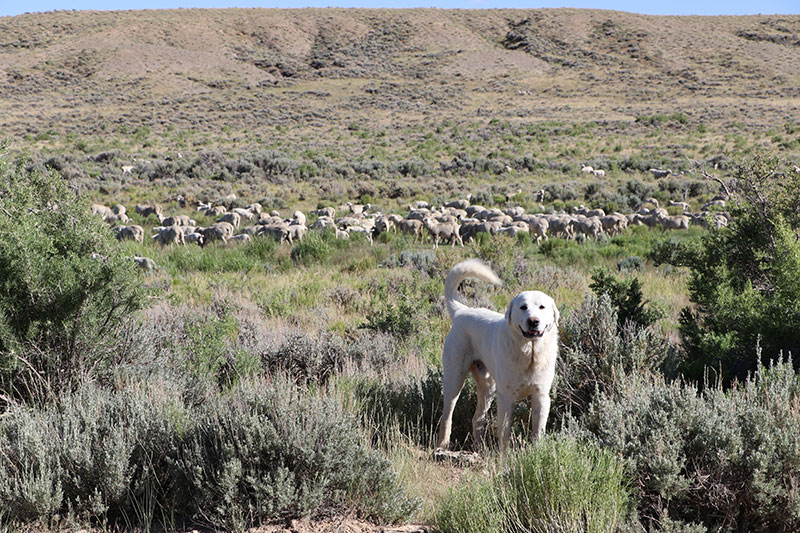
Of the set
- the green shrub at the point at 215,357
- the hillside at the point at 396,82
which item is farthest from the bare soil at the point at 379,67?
the green shrub at the point at 215,357

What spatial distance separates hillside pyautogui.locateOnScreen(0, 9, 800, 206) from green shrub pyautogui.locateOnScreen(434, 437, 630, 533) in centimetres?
3362

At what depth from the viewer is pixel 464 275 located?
4.94m

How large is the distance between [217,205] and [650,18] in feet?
288

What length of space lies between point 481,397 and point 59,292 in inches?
132

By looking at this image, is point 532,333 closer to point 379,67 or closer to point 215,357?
point 215,357

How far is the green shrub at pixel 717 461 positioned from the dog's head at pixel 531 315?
0.64 meters

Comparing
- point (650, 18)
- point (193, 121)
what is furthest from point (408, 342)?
point (650, 18)

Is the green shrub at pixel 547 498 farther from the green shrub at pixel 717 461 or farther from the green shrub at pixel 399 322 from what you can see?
the green shrub at pixel 399 322

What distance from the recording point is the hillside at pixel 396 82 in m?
45.9

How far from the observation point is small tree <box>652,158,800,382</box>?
5.18 meters

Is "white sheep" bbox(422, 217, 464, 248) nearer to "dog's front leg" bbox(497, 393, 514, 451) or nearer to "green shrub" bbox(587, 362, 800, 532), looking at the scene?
"dog's front leg" bbox(497, 393, 514, 451)

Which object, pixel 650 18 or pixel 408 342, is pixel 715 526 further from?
pixel 650 18

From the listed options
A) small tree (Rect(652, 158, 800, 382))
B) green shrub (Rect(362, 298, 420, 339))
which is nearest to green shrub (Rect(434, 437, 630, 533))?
small tree (Rect(652, 158, 800, 382))

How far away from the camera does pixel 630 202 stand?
26078 millimetres
